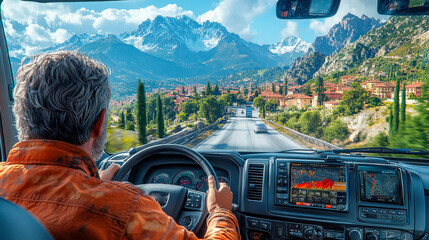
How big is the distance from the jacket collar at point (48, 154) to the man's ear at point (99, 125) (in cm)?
13

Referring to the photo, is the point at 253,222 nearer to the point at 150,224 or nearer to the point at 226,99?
the point at 226,99

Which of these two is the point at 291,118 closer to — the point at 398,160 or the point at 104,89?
the point at 398,160

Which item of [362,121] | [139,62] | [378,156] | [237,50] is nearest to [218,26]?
[237,50]

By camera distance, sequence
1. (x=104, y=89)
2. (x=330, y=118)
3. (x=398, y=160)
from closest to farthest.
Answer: (x=104, y=89) < (x=398, y=160) < (x=330, y=118)

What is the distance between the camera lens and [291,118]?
3855 millimetres

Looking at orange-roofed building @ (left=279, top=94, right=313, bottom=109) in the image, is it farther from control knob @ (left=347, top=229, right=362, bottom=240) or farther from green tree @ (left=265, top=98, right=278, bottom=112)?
A: control knob @ (left=347, top=229, right=362, bottom=240)

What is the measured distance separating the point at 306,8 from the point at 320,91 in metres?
1.28

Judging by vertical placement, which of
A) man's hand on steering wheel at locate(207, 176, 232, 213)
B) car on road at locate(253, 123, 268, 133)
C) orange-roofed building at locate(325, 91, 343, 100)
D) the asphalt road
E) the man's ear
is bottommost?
man's hand on steering wheel at locate(207, 176, 232, 213)

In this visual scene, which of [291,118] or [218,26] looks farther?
[218,26]

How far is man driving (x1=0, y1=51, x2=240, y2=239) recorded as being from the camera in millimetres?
941

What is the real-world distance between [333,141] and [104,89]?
9.98 ft

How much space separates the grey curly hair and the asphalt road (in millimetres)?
2361

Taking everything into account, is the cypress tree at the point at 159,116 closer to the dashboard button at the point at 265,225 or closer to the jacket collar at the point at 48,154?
the dashboard button at the point at 265,225

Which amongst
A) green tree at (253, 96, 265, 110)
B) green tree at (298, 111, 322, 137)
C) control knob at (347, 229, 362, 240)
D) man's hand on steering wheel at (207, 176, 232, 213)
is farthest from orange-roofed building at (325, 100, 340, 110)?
man's hand on steering wheel at (207, 176, 232, 213)
